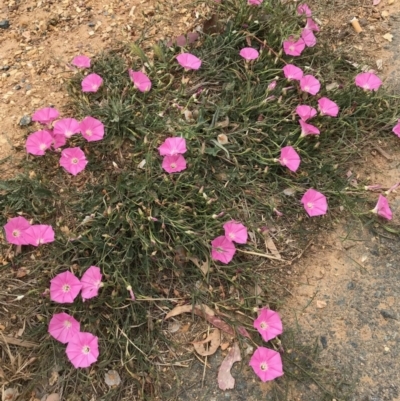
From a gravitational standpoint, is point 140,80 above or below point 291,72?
above

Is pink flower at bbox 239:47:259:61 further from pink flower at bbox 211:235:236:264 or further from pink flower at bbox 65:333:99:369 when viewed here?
pink flower at bbox 65:333:99:369

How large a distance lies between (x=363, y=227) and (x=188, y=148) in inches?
35.6

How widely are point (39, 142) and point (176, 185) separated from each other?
65 cm

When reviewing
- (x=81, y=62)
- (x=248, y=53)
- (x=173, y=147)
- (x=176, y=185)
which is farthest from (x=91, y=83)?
(x=248, y=53)

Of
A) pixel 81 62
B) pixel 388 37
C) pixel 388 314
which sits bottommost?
pixel 388 314

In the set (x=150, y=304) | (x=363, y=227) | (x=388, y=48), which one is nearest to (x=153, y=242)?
(x=150, y=304)

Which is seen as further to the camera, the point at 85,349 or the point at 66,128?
the point at 66,128

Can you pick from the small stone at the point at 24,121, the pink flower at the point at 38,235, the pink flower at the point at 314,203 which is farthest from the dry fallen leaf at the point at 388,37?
the pink flower at the point at 38,235

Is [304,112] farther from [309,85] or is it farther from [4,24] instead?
[4,24]

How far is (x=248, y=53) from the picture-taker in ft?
7.99

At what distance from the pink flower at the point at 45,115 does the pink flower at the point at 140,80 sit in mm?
396

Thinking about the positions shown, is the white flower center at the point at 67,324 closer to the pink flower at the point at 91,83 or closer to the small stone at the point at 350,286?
the pink flower at the point at 91,83

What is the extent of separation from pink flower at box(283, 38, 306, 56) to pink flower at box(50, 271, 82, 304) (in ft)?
5.09

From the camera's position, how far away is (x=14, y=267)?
79.8 inches
